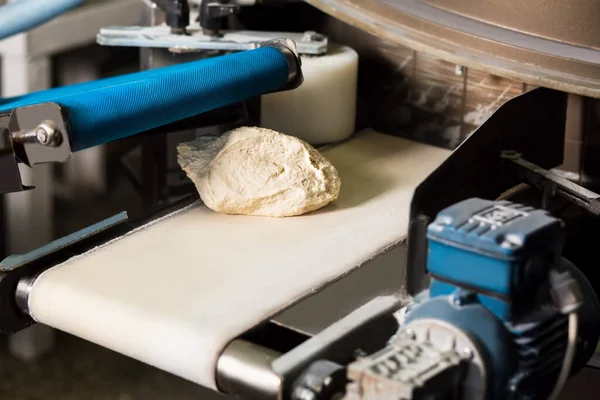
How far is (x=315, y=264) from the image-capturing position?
3.40 feet

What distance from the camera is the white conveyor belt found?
905 millimetres

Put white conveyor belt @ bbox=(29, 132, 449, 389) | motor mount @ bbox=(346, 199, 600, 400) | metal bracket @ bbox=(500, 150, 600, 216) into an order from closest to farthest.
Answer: motor mount @ bbox=(346, 199, 600, 400)
white conveyor belt @ bbox=(29, 132, 449, 389)
metal bracket @ bbox=(500, 150, 600, 216)

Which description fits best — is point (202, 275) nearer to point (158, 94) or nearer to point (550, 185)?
point (158, 94)

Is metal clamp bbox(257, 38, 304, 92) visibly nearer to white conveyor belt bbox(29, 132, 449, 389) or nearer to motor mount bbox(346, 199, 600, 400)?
white conveyor belt bbox(29, 132, 449, 389)

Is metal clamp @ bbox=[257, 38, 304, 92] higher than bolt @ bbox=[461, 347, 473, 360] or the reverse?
higher

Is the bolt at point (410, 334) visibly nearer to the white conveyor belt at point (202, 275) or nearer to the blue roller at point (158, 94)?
the white conveyor belt at point (202, 275)

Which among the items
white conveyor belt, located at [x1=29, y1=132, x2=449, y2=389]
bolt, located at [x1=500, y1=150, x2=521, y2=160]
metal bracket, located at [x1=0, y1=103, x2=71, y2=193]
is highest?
metal bracket, located at [x1=0, y1=103, x2=71, y2=193]

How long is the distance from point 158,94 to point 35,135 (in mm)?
201

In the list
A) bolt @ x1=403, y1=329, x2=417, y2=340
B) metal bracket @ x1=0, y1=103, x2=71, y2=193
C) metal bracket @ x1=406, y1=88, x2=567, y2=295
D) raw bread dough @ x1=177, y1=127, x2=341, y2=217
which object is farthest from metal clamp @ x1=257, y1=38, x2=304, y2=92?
bolt @ x1=403, y1=329, x2=417, y2=340

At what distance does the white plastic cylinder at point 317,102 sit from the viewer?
140 centimetres

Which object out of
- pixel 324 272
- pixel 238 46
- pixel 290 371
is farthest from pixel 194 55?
pixel 290 371

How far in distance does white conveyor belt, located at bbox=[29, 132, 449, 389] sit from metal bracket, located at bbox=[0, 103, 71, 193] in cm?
16

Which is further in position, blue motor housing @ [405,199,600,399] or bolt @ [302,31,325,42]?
bolt @ [302,31,325,42]

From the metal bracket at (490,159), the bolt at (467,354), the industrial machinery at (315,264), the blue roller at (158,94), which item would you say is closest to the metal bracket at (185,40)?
the industrial machinery at (315,264)
